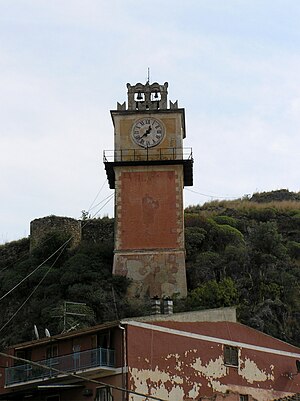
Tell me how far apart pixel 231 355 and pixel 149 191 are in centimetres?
1639

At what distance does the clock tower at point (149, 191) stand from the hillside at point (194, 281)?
1305 mm

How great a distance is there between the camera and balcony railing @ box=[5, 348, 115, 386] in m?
34.8

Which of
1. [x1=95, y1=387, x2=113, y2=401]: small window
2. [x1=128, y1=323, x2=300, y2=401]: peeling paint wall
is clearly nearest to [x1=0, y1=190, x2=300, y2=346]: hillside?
[x1=128, y1=323, x2=300, y2=401]: peeling paint wall

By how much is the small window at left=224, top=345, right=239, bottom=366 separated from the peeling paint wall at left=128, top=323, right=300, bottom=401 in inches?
6.6

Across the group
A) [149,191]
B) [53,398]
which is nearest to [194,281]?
[149,191]

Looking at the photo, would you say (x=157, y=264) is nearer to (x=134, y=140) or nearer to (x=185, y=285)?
(x=185, y=285)

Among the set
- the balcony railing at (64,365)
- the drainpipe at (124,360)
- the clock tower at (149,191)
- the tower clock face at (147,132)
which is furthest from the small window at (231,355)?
the tower clock face at (147,132)

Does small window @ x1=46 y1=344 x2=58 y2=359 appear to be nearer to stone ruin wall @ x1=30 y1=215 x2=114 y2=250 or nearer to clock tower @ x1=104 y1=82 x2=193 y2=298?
clock tower @ x1=104 y1=82 x2=193 y2=298

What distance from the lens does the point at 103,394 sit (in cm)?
3491

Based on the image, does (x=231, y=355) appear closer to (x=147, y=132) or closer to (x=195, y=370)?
(x=195, y=370)

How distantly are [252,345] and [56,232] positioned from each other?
23461mm

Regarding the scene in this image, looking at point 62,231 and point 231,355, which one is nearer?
point 231,355

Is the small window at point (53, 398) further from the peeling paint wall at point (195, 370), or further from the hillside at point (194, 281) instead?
the hillside at point (194, 281)

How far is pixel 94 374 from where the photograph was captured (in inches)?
1390
